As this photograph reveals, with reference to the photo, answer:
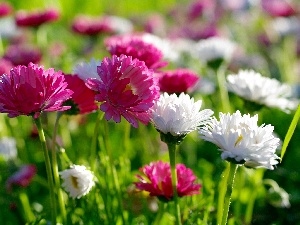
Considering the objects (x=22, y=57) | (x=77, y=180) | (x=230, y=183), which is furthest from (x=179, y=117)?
(x=22, y=57)

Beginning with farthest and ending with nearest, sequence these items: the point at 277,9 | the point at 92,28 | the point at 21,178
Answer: the point at 277,9 → the point at 92,28 → the point at 21,178

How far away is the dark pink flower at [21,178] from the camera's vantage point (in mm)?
1293

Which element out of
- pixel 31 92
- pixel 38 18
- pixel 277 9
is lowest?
pixel 277 9

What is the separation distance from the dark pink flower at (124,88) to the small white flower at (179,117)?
25 millimetres

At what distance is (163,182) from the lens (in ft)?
3.13

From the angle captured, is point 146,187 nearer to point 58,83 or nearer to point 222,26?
point 58,83

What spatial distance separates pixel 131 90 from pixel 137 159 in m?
0.91

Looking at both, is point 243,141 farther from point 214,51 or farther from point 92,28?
point 92,28

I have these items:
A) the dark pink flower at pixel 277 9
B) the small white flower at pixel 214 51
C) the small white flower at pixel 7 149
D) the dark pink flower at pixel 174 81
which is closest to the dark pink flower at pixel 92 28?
the small white flower at pixel 214 51

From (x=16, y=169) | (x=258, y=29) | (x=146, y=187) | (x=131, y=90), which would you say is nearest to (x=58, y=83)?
(x=131, y=90)

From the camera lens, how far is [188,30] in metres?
2.64

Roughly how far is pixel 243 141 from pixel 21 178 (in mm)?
636

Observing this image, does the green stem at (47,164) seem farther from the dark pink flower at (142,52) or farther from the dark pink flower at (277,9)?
the dark pink flower at (277,9)

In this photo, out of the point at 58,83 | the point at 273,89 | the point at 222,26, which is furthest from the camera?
the point at 222,26
